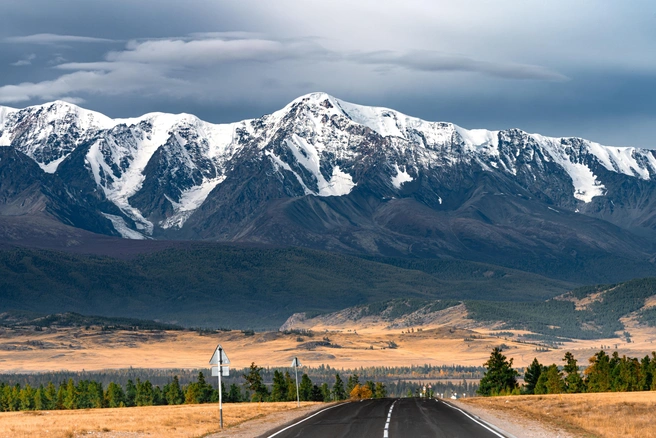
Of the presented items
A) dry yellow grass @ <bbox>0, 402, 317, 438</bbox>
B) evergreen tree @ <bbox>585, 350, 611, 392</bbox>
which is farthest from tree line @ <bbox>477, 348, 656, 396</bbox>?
dry yellow grass @ <bbox>0, 402, 317, 438</bbox>

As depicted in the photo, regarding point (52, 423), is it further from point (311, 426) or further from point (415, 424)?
point (415, 424)

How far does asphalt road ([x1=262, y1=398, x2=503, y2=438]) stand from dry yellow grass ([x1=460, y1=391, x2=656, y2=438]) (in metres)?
6.88

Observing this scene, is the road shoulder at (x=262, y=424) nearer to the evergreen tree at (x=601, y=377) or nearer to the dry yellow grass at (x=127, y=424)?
the dry yellow grass at (x=127, y=424)

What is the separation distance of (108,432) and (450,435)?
24632mm

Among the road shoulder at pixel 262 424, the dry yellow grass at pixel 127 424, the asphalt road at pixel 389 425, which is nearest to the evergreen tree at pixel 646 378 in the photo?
the asphalt road at pixel 389 425

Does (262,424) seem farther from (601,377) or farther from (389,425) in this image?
(601,377)

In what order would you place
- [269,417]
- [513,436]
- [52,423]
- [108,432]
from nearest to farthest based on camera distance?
[513,436]
[108,432]
[52,423]
[269,417]

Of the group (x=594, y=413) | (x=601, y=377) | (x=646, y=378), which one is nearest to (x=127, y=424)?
(x=594, y=413)

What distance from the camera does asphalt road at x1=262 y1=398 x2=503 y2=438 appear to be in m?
68.9

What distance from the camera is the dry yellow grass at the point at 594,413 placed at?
72.9 m

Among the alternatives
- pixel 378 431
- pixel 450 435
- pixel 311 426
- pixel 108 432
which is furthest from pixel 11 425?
pixel 450 435

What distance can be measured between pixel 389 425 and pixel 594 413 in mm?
22657

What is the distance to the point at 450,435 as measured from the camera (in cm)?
6744

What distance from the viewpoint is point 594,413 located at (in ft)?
293
